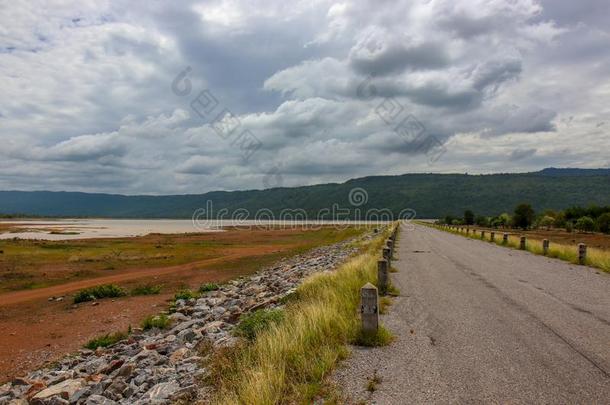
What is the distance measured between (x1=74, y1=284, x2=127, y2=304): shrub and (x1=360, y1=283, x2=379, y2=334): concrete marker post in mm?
16481

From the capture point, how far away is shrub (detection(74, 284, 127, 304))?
19.8 m

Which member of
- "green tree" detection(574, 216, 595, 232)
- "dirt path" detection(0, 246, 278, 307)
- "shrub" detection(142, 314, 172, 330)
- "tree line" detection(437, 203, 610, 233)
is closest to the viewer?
"shrub" detection(142, 314, 172, 330)

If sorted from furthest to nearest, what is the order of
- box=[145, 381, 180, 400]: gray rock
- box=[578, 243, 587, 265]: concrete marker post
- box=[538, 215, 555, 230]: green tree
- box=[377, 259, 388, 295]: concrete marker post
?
box=[538, 215, 555, 230]: green tree < box=[578, 243, 587, 265]: concrete marker post < box=[377, 259, 388, 295]: concrete marker post < box=[145, 381, 180, 400]: gray rock

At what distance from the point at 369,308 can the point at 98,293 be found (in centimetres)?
1719

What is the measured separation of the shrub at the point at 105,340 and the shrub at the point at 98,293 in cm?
715

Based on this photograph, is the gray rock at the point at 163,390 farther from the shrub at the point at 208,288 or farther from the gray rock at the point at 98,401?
the shrub at the point at 208,288

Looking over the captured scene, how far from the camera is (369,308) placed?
7.39m

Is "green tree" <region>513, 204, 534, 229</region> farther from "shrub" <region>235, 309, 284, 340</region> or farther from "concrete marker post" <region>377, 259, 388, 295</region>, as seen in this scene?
"shrub" <region>235, 309, 284, 340</region>

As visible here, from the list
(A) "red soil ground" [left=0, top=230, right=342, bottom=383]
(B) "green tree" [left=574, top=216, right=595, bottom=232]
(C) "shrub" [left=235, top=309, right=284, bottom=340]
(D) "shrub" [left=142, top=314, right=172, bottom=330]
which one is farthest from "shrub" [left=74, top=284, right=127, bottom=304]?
(B) "green tree" [left=574, top=216, right=595, bottom=232]

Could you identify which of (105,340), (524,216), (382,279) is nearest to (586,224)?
(524,216)

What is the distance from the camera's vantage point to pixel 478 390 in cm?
535

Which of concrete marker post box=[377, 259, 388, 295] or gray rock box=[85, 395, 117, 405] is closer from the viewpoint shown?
gray rock box=[85, 395, 117, 405]

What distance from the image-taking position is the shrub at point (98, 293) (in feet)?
65.1

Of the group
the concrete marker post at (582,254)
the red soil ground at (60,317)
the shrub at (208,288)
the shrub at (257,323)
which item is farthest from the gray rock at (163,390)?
the concrete marker post at (582,254)
